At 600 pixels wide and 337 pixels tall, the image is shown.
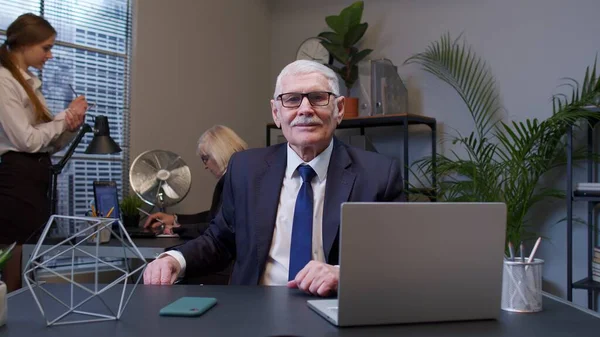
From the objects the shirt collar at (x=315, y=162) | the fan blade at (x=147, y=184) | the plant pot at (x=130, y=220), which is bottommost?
the plant pot at (x=130, y=220)

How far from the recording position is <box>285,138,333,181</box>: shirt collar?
1.90 meters

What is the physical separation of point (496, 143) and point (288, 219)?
257 cm

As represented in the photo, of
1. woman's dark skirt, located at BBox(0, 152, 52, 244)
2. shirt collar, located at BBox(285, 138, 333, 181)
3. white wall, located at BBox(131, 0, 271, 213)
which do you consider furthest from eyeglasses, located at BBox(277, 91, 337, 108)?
white wall, located at BBox(131, 0, 271, 213)

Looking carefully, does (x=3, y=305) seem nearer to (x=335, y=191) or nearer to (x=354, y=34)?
(x=335, y=191)

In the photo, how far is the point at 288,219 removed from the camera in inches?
73.3

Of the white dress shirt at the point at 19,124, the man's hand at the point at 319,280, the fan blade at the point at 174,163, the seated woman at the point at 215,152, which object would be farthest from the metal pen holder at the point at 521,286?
the fan blade at the point at 174,163

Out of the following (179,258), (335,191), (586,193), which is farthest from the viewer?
(586,193)

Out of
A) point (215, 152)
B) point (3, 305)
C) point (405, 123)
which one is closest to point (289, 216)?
point (3, 305)

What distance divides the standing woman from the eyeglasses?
1737mm

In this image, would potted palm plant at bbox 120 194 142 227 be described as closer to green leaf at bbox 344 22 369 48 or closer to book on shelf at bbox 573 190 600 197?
green leaf at bbox 344 22 369 48

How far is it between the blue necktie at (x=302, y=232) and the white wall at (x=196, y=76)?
8.67 ft

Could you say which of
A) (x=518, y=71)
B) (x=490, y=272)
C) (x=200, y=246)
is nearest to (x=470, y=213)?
(x=490, y=272)

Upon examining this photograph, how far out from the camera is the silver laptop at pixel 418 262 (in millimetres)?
1066

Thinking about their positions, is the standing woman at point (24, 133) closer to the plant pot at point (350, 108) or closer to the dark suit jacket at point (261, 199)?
the dark suit jacket at point (261, 199)
